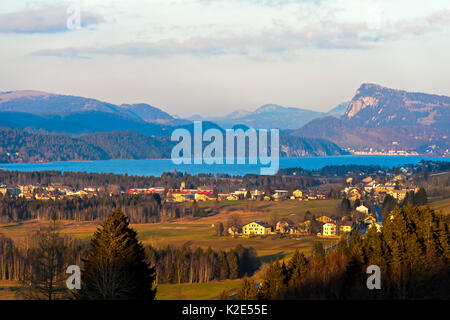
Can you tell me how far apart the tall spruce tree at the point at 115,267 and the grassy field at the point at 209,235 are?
916cm

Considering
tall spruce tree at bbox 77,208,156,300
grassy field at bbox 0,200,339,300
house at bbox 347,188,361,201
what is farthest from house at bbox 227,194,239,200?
tall spruce tree at bbox 77,208,156,300

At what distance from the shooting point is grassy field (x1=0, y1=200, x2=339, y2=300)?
28.6m

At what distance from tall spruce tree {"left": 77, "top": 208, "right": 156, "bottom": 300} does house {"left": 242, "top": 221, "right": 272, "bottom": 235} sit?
32.1 meters

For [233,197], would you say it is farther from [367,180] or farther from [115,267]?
[115,267]

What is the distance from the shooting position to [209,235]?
45906 millimetres

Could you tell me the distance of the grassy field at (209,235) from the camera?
93.7 feet

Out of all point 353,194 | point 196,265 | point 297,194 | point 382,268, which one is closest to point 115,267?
point 382,268

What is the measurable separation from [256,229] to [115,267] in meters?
33.3

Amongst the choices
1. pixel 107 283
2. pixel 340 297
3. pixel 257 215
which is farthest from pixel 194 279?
pixel 257 215

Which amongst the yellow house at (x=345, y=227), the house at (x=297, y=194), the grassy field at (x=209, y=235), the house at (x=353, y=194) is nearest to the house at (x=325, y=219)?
the yellow house at (x=345, y=227)

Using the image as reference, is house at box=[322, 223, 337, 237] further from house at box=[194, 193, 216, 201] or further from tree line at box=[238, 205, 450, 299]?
house at box=[194, 193, 216, 201]

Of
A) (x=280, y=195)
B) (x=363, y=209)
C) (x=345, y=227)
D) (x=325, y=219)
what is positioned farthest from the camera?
(x=280, y=195)
